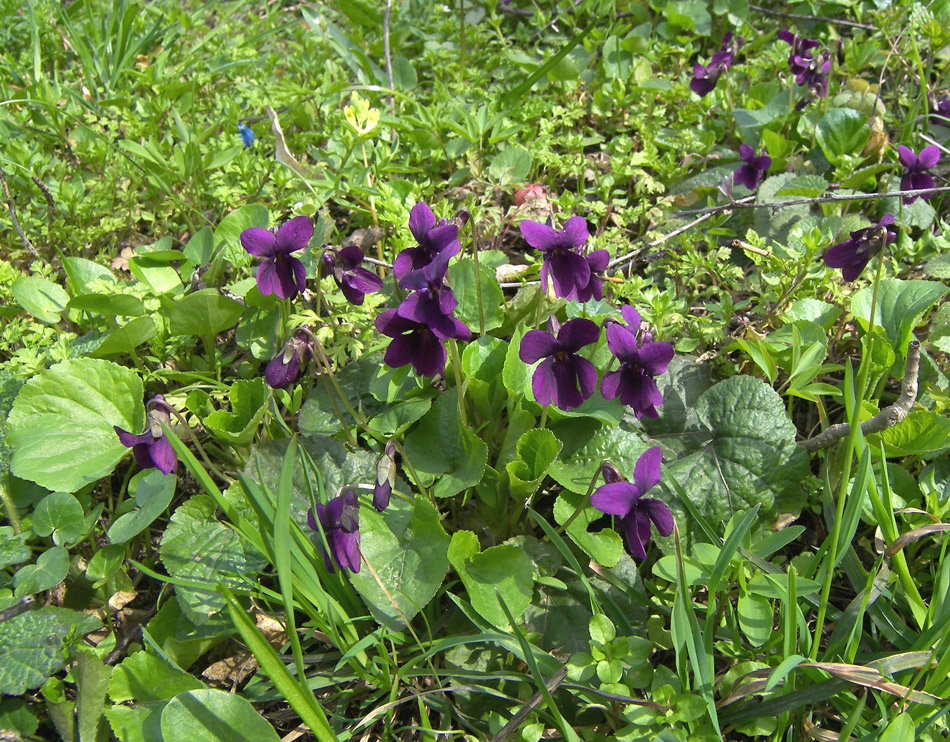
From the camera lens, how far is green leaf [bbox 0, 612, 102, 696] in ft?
5.98

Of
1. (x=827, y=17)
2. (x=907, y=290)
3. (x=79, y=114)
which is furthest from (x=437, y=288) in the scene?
(x=827, y=17)

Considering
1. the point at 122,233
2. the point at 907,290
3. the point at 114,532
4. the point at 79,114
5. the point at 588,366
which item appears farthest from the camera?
the point at 79,114

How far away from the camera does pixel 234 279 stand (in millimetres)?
3033

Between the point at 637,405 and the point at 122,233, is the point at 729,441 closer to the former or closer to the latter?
the point at 637,405

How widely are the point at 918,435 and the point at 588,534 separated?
38.1 inches

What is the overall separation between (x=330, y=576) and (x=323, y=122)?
2.65 metres

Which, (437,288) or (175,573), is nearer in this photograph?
(437,288)

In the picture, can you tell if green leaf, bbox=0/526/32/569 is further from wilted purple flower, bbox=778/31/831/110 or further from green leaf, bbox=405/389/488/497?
wilted purple flower, bbox=778/31/831/110

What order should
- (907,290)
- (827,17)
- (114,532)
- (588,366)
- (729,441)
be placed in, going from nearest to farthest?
(588,366) → (114,532) → (729,441) → (907,290) → (827,17)

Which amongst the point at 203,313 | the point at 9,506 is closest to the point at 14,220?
the point at 203,313

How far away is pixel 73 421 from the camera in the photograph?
2238 mm

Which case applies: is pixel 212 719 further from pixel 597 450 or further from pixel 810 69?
pixel 810 69

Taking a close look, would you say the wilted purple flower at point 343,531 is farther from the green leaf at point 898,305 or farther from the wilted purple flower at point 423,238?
the green leaf at point 898,305

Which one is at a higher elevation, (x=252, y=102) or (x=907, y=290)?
(x=252, y=102)
